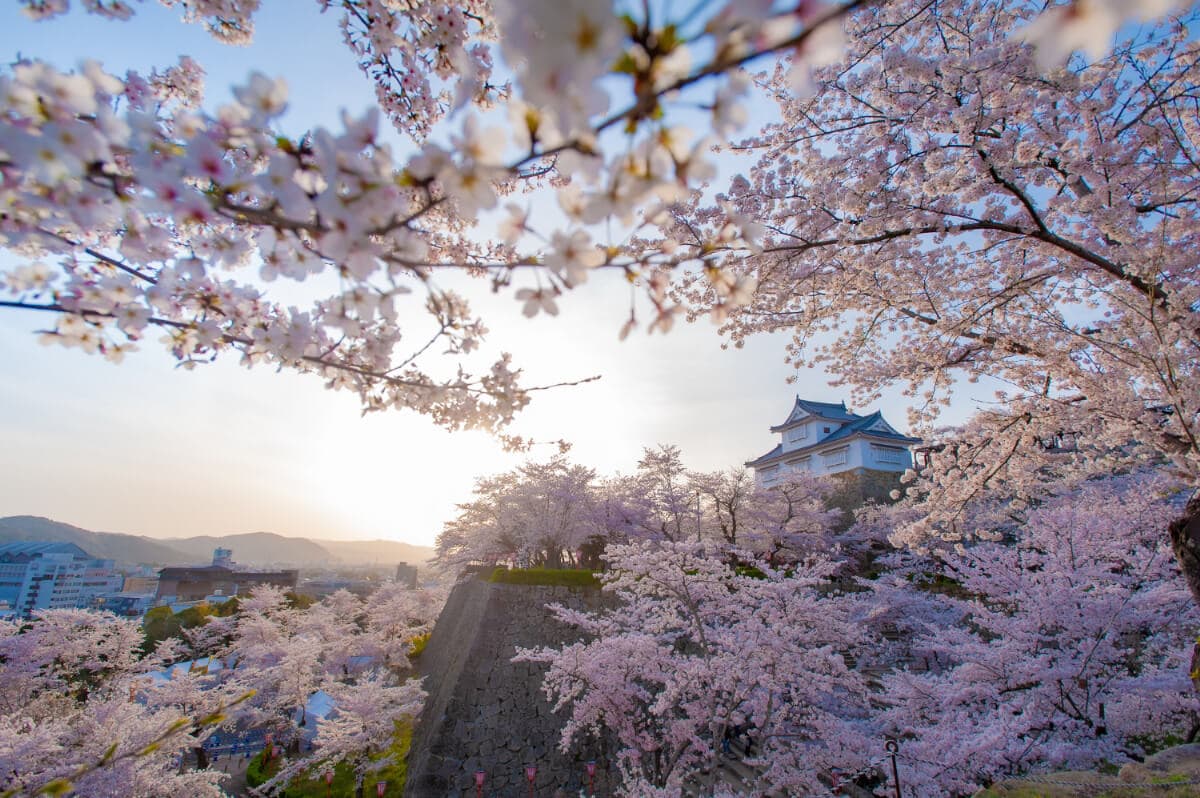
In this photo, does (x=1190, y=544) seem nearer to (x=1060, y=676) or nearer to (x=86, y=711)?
(x=1060, y=676)

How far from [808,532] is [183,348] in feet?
67.4

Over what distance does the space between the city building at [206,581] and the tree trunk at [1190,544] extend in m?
64.5

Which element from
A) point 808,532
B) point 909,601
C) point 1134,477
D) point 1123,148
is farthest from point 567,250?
point 808,532

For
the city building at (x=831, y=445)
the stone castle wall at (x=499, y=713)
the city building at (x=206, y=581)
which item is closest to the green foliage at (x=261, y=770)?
the stone castle wall at (x=499, y=713)

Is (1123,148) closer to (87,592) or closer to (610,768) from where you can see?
(610,768)

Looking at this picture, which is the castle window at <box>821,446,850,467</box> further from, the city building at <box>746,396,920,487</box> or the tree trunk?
the tree trunk

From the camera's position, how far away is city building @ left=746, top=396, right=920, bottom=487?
2362 cm

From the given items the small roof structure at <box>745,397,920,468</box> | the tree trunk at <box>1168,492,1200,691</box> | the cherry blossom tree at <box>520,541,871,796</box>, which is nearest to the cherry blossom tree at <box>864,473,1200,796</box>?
the cherry blossom tree at <box>520,541,871,796</box>

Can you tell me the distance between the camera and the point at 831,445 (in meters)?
24.9

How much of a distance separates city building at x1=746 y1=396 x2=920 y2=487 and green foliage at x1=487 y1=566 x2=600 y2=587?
10356mm

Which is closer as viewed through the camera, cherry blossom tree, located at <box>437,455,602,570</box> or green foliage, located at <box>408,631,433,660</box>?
cherry blossom tree, located at <box>437,455,602,570</box>

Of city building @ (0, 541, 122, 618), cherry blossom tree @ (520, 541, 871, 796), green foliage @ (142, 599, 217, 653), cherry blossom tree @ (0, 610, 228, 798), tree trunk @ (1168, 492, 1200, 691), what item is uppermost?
tree trunk @ (1168, 492, 1200, 691)

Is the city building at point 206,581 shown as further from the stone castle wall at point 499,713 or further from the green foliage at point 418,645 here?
the stone castle wall at point 499,713

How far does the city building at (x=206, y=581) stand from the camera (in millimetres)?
54219
